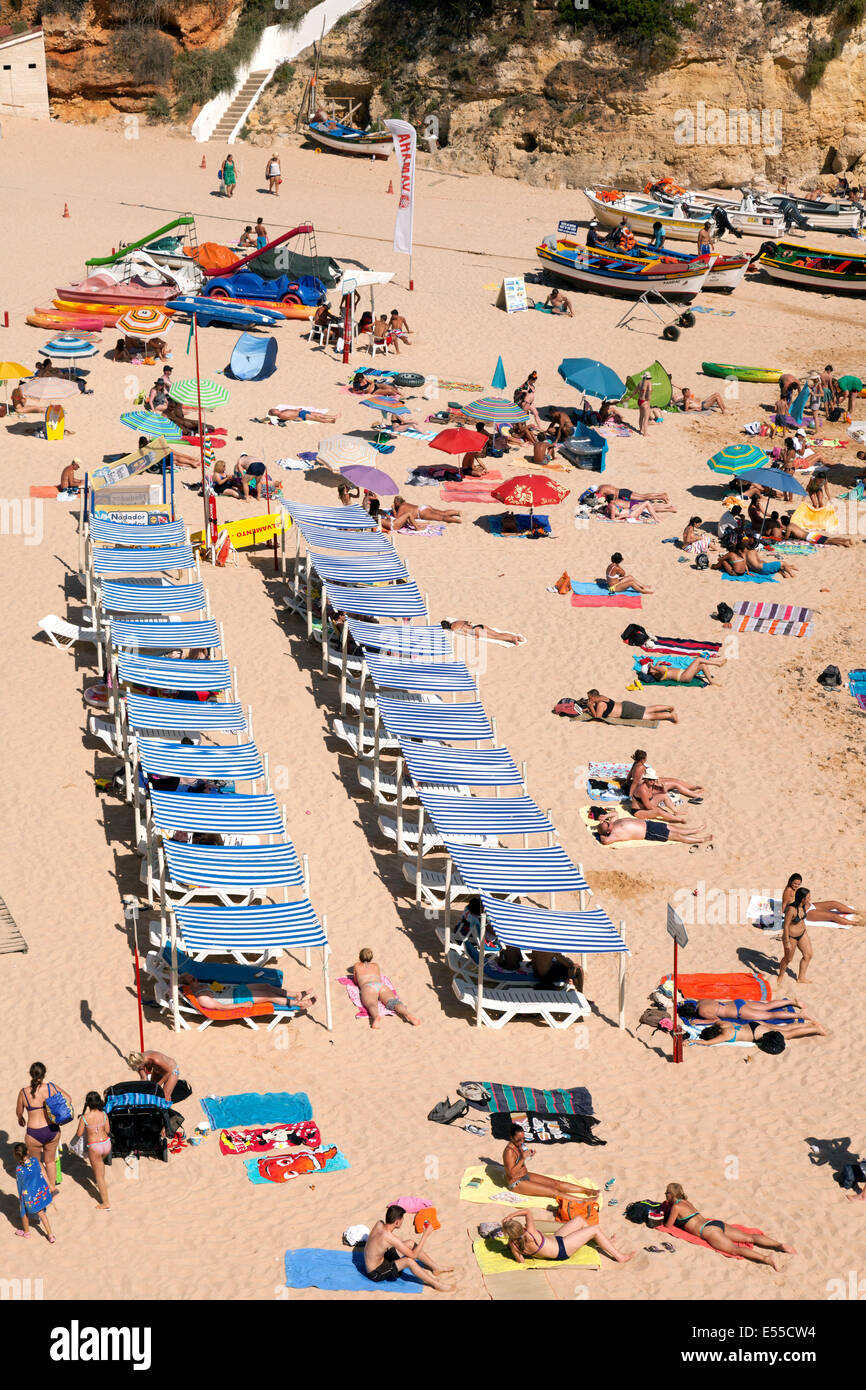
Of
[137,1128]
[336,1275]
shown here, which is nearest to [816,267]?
[137,1128]

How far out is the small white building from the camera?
1642 inches

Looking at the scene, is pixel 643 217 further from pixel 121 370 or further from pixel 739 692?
pixel 739 692

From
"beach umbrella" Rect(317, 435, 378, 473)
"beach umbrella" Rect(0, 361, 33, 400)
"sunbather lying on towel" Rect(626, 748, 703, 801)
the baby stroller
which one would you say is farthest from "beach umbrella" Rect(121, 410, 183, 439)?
the baby stroller

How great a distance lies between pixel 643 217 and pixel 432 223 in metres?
4.89

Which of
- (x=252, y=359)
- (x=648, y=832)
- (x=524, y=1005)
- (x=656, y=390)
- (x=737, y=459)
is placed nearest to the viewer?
(x=524, y=1005)

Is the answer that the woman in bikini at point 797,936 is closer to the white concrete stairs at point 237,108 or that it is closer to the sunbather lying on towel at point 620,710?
the sunbather lying on towel at point 620,710

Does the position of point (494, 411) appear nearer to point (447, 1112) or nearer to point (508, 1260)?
point (447, 1112)

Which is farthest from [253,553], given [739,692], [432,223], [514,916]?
[432,223]

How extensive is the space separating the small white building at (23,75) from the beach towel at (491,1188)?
35969 millimetres

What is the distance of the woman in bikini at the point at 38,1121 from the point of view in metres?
11.8

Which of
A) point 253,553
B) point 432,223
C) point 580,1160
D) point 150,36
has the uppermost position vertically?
point 150,36

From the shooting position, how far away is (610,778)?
60.6ft

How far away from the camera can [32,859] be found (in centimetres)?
1603

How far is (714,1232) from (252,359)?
19.6m
